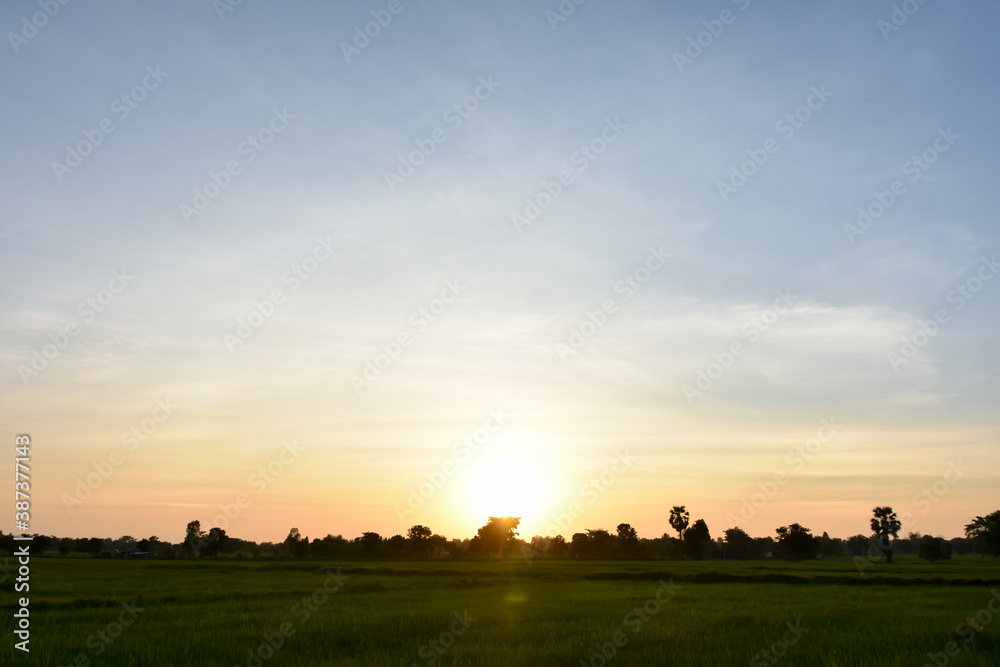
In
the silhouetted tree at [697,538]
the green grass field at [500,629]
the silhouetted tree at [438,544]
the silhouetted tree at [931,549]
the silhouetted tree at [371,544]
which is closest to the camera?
the green grass field at [500,629]

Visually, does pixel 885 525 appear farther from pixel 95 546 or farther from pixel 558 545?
pixel 95 546

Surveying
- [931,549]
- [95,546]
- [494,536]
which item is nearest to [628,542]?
[494,536]

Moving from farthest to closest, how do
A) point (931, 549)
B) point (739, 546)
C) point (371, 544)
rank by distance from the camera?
point (739, 546) < point (371, 544) < point (931, 549)

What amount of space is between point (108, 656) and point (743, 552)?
7375 inches

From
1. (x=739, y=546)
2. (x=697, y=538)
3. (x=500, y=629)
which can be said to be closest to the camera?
(x=500, y=629)

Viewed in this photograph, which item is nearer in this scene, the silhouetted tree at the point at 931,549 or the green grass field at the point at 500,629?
the green grass field at the point at 500,629

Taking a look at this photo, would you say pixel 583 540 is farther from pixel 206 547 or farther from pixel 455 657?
pixel 455 657

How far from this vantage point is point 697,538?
134375 mm

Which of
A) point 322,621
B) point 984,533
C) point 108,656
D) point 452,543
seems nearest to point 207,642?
point 108,656

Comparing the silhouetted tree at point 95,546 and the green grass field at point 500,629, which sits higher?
the green grass field at point 500,629

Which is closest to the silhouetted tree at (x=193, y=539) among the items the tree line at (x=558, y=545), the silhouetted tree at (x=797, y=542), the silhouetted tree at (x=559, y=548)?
the tree line at (x=558, y=545)

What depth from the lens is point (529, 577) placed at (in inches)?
2210

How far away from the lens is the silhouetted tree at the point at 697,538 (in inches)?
5281

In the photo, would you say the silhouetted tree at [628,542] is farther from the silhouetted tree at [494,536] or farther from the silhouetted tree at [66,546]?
the silhouetted tree at [66,546]
